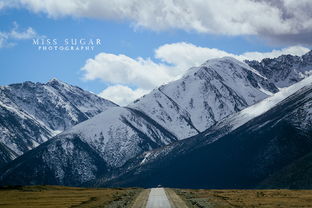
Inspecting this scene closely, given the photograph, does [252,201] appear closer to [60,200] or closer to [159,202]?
[159,202]

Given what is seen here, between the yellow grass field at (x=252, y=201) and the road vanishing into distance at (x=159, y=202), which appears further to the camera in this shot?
the road vanishing into distance at (x=159, y=202)

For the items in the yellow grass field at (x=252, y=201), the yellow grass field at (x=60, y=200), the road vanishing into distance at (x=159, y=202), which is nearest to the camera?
the yellow grass field at (x=252, y=201)

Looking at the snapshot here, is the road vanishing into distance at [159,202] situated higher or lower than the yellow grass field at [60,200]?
lower

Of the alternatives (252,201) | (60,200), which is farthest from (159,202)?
(60,200)

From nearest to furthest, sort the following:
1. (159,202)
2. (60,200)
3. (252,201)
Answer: (159,202)
(252,201)
(60,200)

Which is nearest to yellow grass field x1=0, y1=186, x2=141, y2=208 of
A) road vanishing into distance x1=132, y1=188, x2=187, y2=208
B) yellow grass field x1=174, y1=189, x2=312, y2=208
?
road vanishing into distance x1=132, y1=188, x2=187, y2=208

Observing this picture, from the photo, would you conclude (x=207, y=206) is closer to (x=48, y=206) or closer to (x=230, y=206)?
(x=230, y=206)

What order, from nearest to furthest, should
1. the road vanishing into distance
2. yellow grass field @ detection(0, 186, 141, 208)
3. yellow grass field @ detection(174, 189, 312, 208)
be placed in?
yellow grass field @ detection(174, 189, 312, 208), the road vanishing into distance, yellow grass field @ detection(0, 186, 141, 208)

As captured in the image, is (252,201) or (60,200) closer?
(252,201)

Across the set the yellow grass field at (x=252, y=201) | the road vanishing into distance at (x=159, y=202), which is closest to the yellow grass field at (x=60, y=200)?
the road vanishing into distance at (x=159, y=202)

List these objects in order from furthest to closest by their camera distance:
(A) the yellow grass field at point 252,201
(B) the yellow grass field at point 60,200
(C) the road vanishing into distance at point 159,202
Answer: (B) the yellow grass field at point 60,200 < (C) the road vanishing into distance at point 159,202 < (A) the yellow grass field at point 252,201

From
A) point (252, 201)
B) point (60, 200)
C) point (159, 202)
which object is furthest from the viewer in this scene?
point (60, 200)

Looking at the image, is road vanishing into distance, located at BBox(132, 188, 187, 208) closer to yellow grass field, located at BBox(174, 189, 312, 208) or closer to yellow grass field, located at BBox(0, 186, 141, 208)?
yellow grass field, located at BBox(174, 189, 312, 208)

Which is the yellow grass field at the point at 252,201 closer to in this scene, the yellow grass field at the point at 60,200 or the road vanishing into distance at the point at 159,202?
the road vanishing into distance at the point at 159,202
